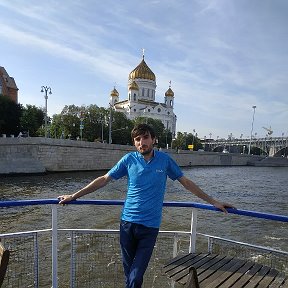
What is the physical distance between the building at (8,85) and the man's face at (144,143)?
64574 millimetres

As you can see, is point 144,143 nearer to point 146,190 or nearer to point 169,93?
point 146,190

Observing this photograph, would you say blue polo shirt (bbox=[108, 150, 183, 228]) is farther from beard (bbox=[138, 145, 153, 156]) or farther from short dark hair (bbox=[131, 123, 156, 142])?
short dark hair (bbox=[131, 123, 156, 142])

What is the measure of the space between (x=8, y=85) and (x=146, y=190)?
69540mm

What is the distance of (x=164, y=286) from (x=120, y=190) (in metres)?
19.1

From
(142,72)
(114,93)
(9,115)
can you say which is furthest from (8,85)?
(114,93)

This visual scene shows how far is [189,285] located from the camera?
1988 mm

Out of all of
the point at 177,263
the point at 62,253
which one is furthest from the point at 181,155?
the point at 177,263

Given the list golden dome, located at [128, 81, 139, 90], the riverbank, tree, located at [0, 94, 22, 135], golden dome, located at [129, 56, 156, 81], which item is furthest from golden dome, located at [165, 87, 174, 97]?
tree, located at [0, 94, 22, 135]

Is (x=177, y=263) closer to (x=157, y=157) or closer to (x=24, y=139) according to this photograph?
(x=157, y=157)

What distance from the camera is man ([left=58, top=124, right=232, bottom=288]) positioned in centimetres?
312

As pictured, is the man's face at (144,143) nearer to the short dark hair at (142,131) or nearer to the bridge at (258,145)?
the short dark hair at (142,131)

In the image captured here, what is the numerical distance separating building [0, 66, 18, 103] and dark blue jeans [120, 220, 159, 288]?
6474 centimetres

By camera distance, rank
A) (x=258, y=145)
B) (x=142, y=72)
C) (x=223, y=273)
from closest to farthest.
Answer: (x=223, y=273)
(x=142, y=72)
(x=258, y=145)

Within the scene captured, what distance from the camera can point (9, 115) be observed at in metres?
46.2
